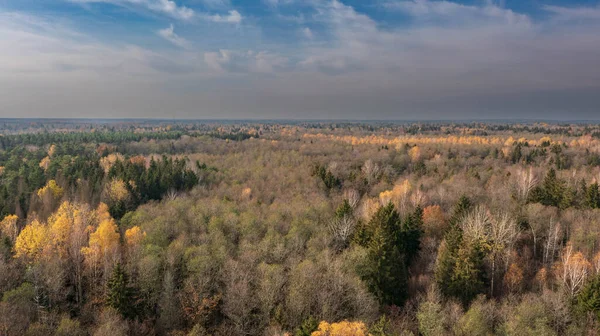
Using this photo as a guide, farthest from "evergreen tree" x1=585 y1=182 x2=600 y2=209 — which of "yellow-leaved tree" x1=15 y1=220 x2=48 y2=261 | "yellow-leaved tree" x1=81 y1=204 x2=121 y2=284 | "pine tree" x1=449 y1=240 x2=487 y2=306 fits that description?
"yellow-leaved tree" x1=15 y1=220 x2=48 y2=261

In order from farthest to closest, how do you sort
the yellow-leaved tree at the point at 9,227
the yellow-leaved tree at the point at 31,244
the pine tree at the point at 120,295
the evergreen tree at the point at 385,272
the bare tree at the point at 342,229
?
the yellow-leaved tree at the point at 9,227
the bare tree at the point at 342,229
the yellow-leaved tree at the point at 31,244
the evergreen tree at the point at 385,272
the pine tree at the point at 120,295

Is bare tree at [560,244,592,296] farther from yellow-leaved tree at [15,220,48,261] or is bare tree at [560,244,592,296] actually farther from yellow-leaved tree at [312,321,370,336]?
yellow-leaved tree at [15,220,48,261]

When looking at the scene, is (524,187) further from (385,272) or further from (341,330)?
(341,330)

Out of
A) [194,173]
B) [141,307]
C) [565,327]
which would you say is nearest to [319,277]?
[141,307]

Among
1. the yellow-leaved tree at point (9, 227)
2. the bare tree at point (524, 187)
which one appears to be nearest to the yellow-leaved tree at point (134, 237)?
the yellow-leaved tree at point (9, 227)

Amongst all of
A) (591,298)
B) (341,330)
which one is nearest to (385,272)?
(341,330)

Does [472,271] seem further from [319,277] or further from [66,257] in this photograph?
[66,257]

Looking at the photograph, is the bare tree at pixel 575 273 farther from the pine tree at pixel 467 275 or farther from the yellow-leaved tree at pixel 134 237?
the yellow-leaved tree at pixel 134 237

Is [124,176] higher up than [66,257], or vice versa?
[124,176]

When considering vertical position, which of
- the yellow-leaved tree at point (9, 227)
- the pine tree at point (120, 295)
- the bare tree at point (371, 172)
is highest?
the bare tree at point (371, 172)
